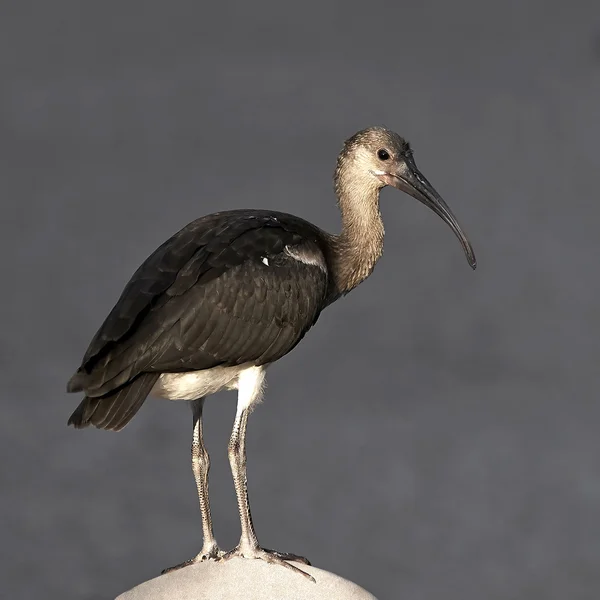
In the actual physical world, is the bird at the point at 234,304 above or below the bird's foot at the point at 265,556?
above

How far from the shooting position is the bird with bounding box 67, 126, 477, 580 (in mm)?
7215

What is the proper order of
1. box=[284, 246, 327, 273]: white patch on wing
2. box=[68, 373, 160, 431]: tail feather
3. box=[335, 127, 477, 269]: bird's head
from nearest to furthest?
box=[68, 373, 160, 431]: tail feather → box=[284, 246, 327, 273]: white patch on wing → box=[335, 127, 477, 269]: bird's head

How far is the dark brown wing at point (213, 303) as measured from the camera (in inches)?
284

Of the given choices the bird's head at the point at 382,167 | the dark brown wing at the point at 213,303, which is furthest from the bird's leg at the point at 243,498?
the bird's head at the point at 382,167

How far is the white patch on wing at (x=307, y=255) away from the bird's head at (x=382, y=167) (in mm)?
455

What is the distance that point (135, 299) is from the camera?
288 inches

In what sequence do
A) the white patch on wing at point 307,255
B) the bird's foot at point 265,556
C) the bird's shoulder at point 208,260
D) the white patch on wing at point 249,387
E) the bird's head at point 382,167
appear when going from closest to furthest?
the bird's shoulder at point 208,260, the bird's foot at point 265,556, the white patch on wing at point 249,387, the white patch on wing at point 307,255, the bird's head at point 382,167

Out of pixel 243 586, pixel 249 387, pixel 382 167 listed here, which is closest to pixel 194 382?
pixel 249 387

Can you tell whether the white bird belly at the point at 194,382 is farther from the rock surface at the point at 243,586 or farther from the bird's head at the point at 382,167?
the bird's head at the point at 382,167

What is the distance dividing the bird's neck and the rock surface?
63.7 inches

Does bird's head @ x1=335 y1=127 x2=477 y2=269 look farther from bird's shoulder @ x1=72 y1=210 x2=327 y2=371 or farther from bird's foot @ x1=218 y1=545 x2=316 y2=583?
bird's foot @ x1=218 y1=545 x2=316 y2=583

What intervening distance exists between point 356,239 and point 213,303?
109cm

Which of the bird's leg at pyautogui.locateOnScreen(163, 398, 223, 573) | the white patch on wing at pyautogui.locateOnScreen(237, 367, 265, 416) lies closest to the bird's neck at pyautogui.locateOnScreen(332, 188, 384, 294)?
the white patch on wing at pyautogui.locateOnScreen(237, 367, 265, 416)

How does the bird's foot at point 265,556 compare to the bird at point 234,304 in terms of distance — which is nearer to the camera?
the bird at point 234,304
